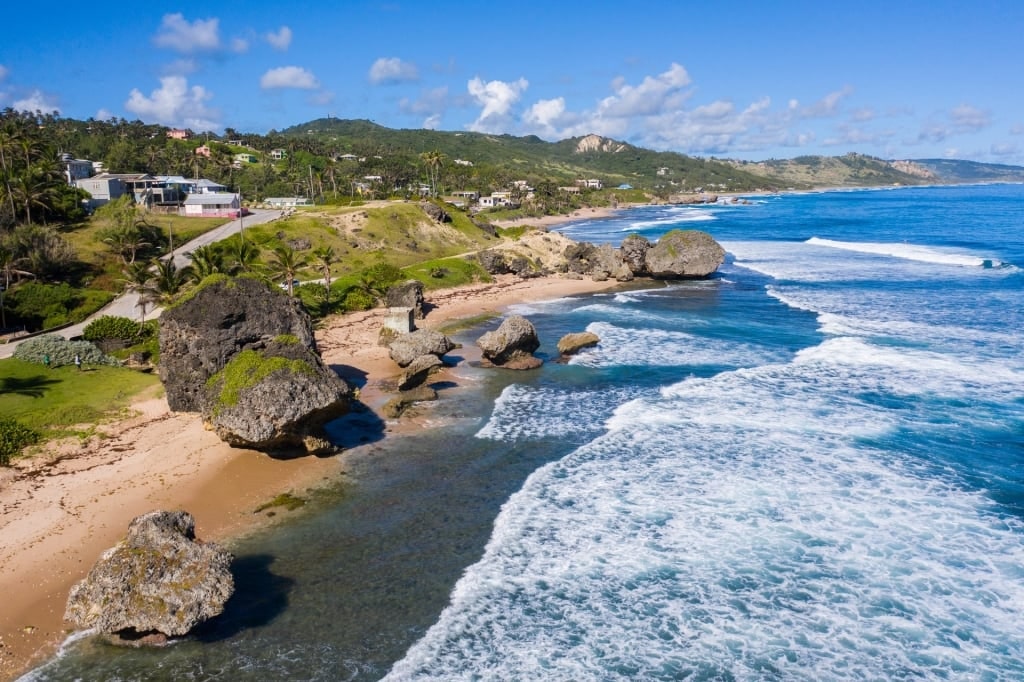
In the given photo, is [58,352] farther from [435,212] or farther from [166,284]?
[435,212]

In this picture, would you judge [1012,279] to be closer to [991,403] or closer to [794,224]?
[991,403]

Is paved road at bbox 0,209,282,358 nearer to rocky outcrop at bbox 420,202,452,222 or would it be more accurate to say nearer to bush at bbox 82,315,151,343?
bush at bbox 82,315,151,343

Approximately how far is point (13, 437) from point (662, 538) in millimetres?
24658

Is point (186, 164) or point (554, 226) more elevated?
point (186, 164)

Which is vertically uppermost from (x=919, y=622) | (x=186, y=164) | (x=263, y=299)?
(x=186, y=164)

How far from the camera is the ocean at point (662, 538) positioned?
49.9 feet

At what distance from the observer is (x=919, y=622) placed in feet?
52.9

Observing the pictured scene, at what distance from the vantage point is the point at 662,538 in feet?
65.5

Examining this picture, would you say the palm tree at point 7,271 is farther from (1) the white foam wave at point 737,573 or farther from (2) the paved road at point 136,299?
(1) the white foam wave at point 737,573

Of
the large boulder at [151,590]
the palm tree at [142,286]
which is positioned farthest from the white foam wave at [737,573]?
the palm tree at [142,286]

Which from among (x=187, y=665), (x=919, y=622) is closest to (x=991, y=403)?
(x=919, y=622)

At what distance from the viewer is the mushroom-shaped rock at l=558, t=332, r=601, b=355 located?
1617 inches

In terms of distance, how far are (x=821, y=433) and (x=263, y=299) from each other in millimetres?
25991

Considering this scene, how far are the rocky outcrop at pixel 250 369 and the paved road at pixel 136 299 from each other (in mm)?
13341
